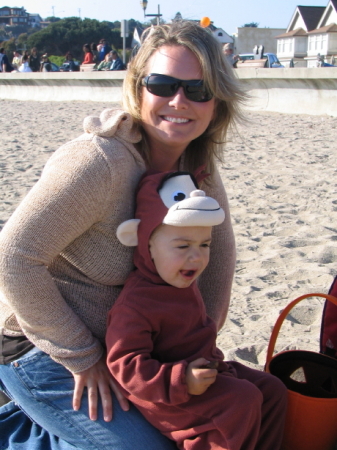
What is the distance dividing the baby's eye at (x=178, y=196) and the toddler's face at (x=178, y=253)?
10cm

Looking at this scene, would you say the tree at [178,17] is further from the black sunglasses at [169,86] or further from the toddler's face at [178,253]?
the toddler's face at [178,253]

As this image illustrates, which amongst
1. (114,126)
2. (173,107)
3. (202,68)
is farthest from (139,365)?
(202,68)

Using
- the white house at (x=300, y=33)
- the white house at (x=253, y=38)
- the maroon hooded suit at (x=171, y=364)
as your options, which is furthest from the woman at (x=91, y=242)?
the white house at (x=300, y=33)

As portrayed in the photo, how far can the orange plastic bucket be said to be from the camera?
2.05 meters

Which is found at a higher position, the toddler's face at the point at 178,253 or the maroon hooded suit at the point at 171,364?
the toddler's face at the point at 178,253

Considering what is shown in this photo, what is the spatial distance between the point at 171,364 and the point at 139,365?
0.34 feet

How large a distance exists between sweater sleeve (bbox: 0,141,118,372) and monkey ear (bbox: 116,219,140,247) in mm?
106

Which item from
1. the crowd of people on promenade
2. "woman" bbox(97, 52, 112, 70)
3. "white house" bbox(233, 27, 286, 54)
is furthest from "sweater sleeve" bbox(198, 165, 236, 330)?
"white house" bbox(233, 27, 286, 54)

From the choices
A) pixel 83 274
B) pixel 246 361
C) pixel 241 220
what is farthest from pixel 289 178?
pixel 83 274

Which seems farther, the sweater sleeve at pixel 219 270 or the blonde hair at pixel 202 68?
the sweater sleeve at pixel 219 270

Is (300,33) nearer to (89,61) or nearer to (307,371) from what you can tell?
(89,61)

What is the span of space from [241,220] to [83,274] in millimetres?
3230

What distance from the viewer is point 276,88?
1316cm

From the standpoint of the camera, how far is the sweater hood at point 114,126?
201 cm
